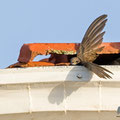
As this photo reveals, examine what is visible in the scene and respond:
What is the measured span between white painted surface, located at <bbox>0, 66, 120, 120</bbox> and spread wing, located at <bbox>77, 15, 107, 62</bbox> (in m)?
0.54

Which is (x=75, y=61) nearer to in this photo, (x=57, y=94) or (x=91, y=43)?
(x=91, y=43)

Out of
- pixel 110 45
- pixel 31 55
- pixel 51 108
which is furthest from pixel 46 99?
pixel 110 45

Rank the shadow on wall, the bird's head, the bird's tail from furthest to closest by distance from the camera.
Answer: the bird's head, the shadow on wall, the bird's tail

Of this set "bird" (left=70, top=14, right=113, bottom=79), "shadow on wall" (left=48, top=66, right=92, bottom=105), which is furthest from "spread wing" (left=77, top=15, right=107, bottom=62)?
"shadow on wall" (left=48, top=66, right=92, bottom=105)

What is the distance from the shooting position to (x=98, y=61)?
742 inches

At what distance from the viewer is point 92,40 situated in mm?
17500

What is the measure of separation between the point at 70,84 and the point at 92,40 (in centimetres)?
146

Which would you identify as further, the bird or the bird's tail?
the bird

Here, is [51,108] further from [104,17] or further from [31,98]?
[104,17]

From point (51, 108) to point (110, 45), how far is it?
9.10ft

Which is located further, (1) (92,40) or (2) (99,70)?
(1) (92,40)

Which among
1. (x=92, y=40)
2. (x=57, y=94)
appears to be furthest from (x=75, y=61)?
(x=57, y=94)

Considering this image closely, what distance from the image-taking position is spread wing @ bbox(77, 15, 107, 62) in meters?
17.2

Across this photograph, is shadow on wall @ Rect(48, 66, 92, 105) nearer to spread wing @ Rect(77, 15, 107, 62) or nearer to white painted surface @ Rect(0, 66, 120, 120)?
white painted surface @ Rect(0, 66, 120, 120)
